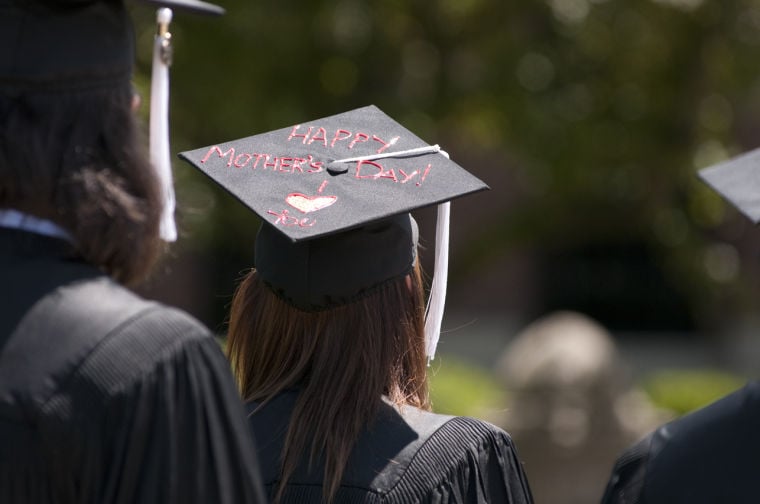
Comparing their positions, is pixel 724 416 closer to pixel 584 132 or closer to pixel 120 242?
pixel 120 242

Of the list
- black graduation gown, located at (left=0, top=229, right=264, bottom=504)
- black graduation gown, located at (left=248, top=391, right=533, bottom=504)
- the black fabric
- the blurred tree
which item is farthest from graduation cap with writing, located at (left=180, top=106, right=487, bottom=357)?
the blurred tree

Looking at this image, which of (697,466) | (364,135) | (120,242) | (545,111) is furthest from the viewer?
(545,111)

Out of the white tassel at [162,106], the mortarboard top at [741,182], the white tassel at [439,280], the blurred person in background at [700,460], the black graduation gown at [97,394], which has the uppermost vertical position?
the white tassel at [162,106]

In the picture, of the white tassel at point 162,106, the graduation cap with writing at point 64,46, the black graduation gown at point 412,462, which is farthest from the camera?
the black graduation gown at point 412,462

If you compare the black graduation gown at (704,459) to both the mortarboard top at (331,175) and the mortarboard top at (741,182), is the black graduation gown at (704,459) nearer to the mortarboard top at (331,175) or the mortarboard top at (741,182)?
the mortarboard top at (741,182)

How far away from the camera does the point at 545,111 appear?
26.2 ft

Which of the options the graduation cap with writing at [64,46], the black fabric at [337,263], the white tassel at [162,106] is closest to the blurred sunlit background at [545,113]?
the black fabric at [337,263]

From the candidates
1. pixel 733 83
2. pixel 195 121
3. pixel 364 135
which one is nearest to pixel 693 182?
pixel 733 83

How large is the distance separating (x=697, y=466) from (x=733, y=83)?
21.2 ft

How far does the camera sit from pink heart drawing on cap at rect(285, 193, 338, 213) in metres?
2.47

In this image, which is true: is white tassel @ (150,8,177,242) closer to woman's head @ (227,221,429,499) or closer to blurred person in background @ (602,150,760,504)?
woman's head @ (227,221,429,499)

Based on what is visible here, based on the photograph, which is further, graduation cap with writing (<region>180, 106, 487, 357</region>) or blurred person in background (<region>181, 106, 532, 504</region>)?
graduation cap with writing (<region>180, 106, 487, 357</region>)

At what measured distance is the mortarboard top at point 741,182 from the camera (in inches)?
Result: 110

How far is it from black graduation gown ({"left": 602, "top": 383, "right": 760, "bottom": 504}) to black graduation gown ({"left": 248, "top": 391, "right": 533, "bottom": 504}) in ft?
1.05
